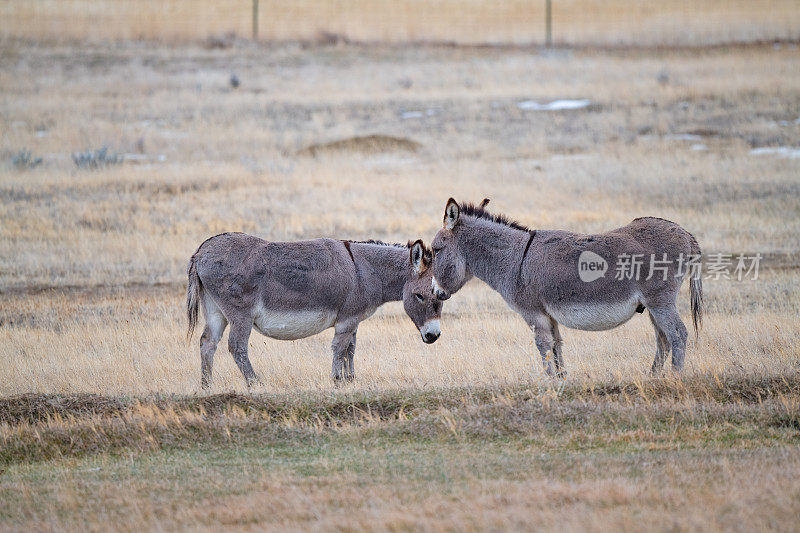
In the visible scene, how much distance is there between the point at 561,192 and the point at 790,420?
17.3 meters

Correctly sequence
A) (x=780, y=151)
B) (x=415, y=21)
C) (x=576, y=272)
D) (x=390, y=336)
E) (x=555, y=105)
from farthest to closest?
(x=415, y=21) < (x=555, y=105) < (x=780, y=151) < (x=390, y=336) < (x=576, y=272)

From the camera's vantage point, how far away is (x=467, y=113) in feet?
118

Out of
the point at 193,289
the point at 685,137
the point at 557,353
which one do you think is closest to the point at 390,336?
the point at 193,289

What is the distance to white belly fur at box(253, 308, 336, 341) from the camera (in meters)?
10.7

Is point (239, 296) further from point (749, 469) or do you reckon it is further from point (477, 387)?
point (749, 469)

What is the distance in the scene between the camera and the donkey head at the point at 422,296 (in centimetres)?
1082

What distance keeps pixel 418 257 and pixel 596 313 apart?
2.22 metres

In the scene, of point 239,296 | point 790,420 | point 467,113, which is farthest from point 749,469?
point 467,113

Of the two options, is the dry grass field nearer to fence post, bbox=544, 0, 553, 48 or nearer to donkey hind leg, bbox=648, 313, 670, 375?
donkey hind leg, bbox=648, 313, 670, 375

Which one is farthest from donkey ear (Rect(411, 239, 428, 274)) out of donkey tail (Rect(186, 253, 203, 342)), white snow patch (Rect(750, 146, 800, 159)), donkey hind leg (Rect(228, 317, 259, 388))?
white snow patch (Rect(750, 146, 800, 159))

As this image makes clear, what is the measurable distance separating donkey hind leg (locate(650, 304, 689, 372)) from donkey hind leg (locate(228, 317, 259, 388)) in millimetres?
4605

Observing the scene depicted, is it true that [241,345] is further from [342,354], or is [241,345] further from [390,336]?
[390,336]

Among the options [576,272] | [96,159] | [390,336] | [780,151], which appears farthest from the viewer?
[96,159]

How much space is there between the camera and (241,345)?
10547mm
